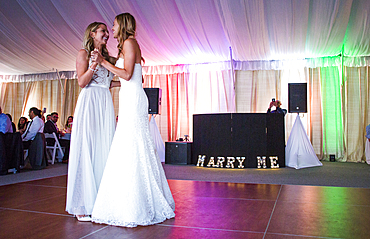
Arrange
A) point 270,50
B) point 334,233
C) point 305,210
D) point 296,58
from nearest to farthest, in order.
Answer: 1. point 334,233
2. point 305,210
3. point 270,50
4. point 296,58

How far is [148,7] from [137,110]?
4.07 meters

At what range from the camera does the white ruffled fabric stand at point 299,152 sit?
617 cm

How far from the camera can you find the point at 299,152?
6223mm

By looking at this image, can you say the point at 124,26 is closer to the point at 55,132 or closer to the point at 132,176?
the point at 132,176

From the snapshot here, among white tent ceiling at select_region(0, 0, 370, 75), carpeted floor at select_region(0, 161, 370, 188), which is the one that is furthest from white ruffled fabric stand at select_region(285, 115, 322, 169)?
white tent ceiling at select_region(0, 0, 370, 75)

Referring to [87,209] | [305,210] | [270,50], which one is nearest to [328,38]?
[270,50]

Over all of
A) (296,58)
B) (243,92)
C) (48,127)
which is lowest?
(48,127)

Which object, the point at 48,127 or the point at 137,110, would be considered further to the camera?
the point at 48,127

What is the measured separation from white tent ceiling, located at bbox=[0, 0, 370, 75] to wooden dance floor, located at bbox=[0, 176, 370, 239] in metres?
3.58

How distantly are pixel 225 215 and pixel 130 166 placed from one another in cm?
81

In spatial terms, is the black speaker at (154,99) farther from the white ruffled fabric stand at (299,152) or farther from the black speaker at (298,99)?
the white ruffled fabric stand at (299,152)

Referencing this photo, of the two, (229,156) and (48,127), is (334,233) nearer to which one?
(229,156)

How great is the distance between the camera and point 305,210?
2.40 meters

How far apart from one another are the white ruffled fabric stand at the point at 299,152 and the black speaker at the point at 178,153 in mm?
2197
